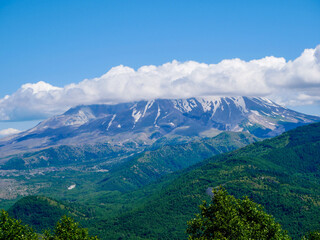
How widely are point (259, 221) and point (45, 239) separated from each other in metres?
67.9

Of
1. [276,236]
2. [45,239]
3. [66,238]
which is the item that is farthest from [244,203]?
[45,239]

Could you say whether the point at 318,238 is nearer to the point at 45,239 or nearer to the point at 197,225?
the point at 197,225

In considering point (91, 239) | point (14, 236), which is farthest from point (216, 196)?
point (14, 236)

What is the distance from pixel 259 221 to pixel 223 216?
14.3 metres

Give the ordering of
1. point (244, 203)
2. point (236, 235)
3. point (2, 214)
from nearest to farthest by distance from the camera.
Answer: point (236, 235) < point (2, 214) < point (244, 203)

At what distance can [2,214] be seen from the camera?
103 metres

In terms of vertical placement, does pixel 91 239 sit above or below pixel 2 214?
below

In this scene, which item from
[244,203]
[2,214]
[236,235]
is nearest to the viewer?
[236,235]

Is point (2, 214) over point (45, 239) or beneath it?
over

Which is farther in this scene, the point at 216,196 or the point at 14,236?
the point at 216,196

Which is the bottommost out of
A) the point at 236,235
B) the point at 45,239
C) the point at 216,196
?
the point at 45,239

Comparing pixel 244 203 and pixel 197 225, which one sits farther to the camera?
pixel 244 203

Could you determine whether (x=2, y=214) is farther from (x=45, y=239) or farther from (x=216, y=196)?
(x=216, y=196)

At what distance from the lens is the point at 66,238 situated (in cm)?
10044
